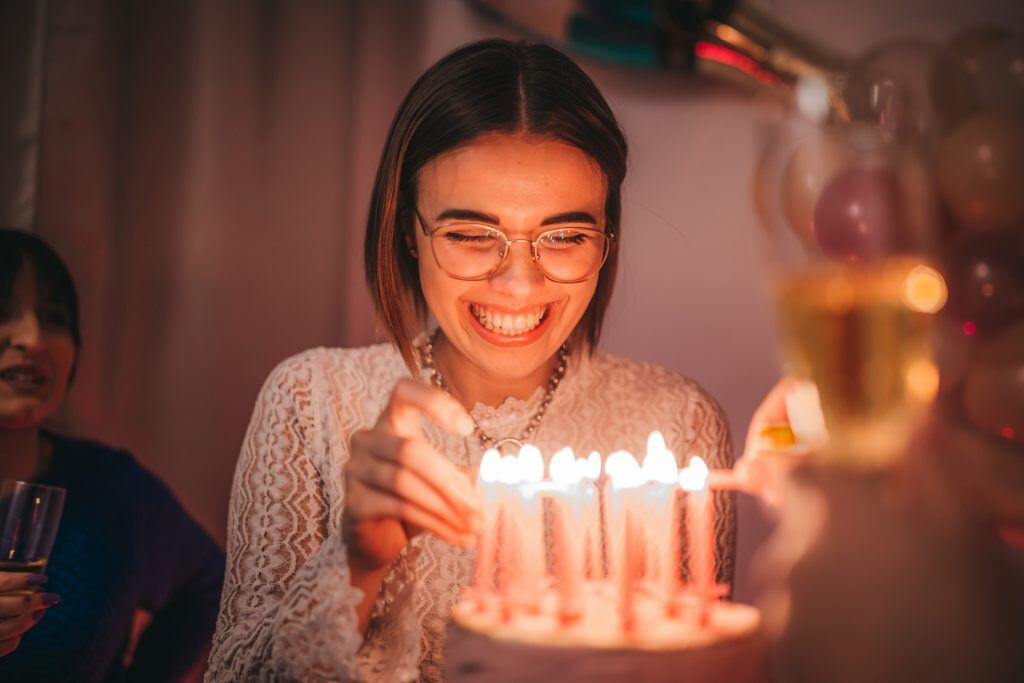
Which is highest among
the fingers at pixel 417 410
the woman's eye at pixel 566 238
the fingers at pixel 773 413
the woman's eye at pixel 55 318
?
the woman's eye at pixel 566 238

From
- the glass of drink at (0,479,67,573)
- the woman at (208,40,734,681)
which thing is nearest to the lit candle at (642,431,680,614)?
the woman at (208,40,734,681)

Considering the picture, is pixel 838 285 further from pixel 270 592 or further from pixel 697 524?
pixel 270 592

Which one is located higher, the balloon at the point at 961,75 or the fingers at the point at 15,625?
the balloon at the point at 961,75

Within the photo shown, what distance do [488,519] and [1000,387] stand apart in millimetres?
857

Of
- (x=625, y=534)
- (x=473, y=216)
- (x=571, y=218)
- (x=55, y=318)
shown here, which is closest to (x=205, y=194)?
(x=55, y=318)

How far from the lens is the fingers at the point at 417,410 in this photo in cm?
112

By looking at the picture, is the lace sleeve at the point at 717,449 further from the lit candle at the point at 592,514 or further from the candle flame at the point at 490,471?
the candle flame at the point at 490,471

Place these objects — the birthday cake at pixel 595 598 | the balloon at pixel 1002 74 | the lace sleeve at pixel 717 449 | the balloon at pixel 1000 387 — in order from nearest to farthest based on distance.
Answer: the birthday cake at pixel 595 598 < the balloon at pixel 1000 387 < the balloon at pixel 1002 74 < the lace sleeve at pixel 717 449

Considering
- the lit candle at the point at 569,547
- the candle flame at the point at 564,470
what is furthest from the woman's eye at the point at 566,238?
the lit candle at the point at 569,547

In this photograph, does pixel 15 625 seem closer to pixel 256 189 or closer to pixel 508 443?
pixel 508 443

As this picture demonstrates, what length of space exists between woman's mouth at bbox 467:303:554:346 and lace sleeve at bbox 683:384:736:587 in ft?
1.82

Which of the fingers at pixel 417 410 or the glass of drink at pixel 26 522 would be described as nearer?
the fingers at pixel 417 410

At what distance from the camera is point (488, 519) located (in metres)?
1.14

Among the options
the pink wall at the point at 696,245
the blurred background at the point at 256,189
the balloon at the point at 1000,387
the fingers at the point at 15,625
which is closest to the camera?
the balloon at the point at 1000,387
